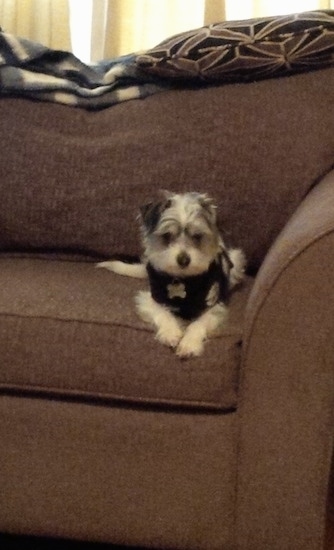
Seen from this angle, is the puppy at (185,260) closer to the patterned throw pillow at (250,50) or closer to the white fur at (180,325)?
the white fur at (180,325)

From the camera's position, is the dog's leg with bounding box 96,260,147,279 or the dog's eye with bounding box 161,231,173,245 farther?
the dog's leg with bounding box 96,260,147,279

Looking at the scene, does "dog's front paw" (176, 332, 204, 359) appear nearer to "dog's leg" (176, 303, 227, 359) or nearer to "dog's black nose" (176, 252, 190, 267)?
"dog's leg" (176, 303, 227, 359)

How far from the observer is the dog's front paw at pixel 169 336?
1.39 metres

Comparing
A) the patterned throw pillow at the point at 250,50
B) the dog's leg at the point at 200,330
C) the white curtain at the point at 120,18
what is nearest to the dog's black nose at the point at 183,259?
the dog's leg at the point at 200,330

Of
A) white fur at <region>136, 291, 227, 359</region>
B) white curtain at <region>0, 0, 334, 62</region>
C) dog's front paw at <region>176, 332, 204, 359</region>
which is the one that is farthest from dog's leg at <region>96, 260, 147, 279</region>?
white curtain at <region>0, 0, 334, 62</region>

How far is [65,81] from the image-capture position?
202cm

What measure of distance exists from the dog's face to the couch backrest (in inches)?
7.1

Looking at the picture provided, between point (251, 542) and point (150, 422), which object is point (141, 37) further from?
point (251, 542)

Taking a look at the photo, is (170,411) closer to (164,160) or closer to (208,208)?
(208,208)

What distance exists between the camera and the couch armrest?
50.8 inches

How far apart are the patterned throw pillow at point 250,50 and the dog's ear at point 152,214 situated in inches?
16.5

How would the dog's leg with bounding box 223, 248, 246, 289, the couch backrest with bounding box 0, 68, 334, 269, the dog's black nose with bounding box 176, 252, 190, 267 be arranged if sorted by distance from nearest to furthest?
1. the dog's black nose with bounding box 176, 252, 190, 267
2. the dog's leg with bounding box 223, 248, 246, 289
3. the couch backrest with bounding box 0, 68, 334, 269

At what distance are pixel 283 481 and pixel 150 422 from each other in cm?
28

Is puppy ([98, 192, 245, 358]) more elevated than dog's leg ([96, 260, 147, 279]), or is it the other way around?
puppy ([98, 192, 245, 358])
